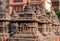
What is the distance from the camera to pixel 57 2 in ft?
262

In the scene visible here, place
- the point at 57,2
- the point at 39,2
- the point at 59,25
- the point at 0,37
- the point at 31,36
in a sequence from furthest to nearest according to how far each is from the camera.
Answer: the point at 57,2
the point at 39,2
the point at 59,25
the point at 0,37
the point at 31,36

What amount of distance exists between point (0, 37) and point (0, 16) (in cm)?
156

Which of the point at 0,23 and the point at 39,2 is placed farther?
the point at 39,2

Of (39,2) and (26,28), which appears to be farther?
(39,2)

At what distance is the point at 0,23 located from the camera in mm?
21531

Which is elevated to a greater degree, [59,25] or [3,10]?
[3,10]

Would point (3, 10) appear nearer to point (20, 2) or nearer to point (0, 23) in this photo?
point (0, 23)

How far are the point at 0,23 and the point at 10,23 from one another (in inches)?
25.9

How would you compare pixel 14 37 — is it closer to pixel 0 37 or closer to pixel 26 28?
pixel 26 28

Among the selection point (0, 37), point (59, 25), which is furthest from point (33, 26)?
point (59, 25)

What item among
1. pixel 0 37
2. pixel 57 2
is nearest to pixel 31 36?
pixel 0 37

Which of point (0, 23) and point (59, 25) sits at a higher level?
point (0, 23)

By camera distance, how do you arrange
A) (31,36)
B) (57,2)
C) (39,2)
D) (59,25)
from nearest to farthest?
(31,36)
(59,25)
(39,2)
(57,2)

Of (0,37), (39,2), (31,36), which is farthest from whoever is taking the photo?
(39,2)
